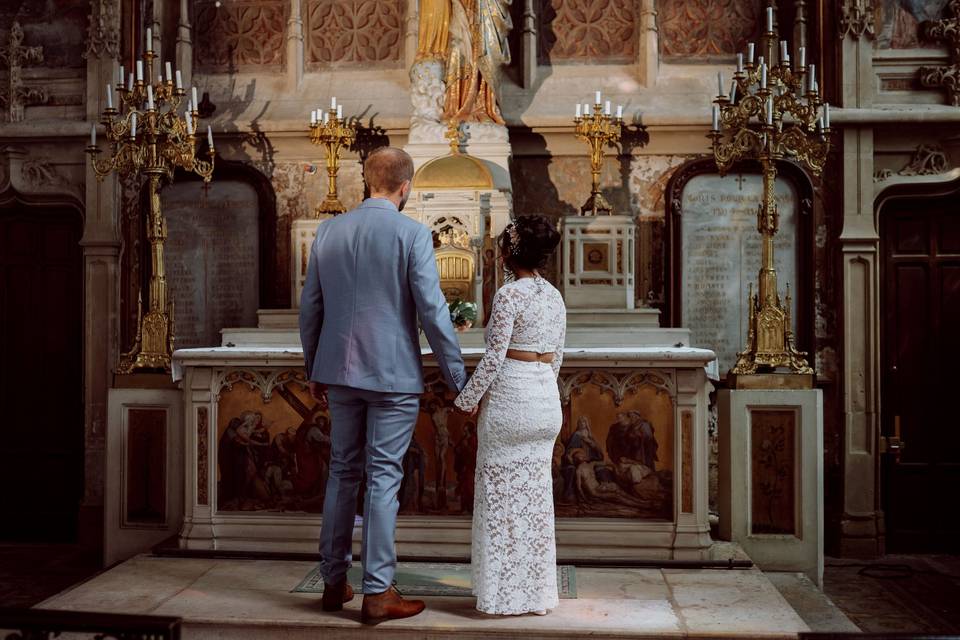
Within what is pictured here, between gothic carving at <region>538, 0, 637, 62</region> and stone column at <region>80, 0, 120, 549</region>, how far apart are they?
3.15m

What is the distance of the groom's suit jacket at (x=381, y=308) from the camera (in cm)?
387

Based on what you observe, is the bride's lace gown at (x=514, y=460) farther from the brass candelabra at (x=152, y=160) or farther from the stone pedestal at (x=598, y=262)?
the brass candelabra at (x=152, y=160)

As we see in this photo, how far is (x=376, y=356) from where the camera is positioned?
12.7 feet

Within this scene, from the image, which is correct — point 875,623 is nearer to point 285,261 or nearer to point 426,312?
point 426,312

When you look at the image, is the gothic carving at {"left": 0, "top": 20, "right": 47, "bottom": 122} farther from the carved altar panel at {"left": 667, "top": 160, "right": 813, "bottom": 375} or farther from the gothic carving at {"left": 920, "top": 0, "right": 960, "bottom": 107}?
the gothic carving at {"left": 920, "top": 0, "right": 960, "bottom": 107}

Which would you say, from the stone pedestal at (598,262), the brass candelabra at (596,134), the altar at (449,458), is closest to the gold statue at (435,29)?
the brass candelabra at (596,134)

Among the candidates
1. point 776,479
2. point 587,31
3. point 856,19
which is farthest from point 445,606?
point 856,19

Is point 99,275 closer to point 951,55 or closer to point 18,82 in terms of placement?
point 18,82

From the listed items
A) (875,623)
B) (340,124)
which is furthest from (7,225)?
(875,623)

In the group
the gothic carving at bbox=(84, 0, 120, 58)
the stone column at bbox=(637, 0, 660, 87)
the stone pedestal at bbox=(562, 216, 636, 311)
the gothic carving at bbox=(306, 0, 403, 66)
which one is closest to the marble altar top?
the stone pedestal at bbox=(562, 216, 636, 311)

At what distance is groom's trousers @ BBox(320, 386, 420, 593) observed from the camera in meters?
3.84

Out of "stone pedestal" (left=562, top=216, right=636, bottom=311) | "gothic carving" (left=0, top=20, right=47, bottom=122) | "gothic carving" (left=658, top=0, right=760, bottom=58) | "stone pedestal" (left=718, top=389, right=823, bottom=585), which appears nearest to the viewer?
"stone pedestal" (left=718, top=389, right=823, bottom=585)

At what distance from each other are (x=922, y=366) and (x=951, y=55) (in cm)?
219

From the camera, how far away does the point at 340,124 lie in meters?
6.94
